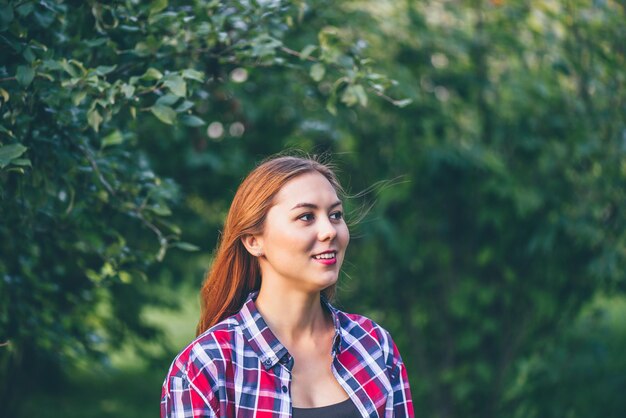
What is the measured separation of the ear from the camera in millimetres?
2072

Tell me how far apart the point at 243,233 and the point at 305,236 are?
192mm

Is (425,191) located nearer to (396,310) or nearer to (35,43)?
(396,310)

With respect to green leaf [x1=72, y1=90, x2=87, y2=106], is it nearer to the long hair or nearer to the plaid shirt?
the long hair

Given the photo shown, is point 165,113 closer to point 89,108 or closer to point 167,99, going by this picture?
point 167,99

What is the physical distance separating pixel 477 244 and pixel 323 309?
8.97 feet

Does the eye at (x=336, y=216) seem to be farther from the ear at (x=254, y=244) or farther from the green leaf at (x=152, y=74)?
the green leaf at (x=152, y=74)

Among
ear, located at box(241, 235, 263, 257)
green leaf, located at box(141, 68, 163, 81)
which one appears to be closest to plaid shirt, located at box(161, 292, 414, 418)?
ear, located at box(241, 235, 263, 257)

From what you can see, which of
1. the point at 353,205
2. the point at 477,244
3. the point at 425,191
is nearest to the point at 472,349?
the point at 477,244

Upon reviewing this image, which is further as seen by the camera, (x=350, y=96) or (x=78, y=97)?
(x=350, y=96)

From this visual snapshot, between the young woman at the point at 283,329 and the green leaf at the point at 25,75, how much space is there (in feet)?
2.01

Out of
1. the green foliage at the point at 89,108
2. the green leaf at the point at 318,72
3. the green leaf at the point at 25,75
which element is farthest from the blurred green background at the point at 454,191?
the green leaf at the point at 25,75

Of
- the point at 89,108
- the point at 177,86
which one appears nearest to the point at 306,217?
the point at 177,86

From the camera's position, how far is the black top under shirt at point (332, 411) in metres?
1.89

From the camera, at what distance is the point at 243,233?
6.81ft
